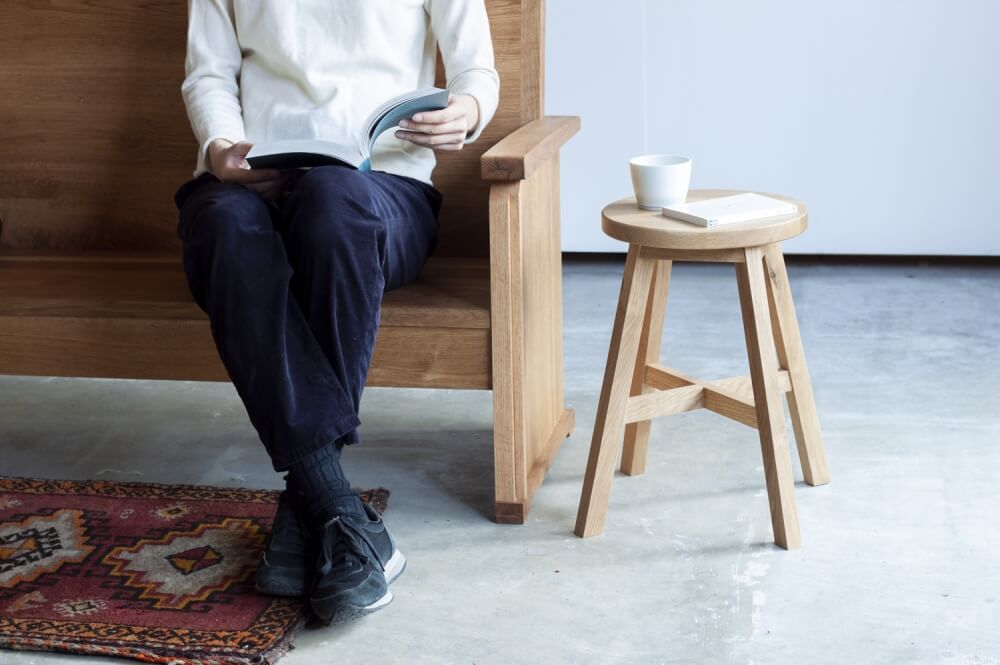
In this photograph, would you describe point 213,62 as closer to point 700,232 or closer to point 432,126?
point 432,126

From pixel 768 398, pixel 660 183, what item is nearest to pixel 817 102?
pixel 660 183

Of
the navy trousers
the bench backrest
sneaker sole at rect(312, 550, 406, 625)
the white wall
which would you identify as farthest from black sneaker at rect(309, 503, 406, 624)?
the white wall

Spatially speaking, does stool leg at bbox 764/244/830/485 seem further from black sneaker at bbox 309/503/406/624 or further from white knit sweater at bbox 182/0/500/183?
black sneaker at bbox 309/503/406/624

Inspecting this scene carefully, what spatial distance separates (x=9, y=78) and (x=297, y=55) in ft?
2.48

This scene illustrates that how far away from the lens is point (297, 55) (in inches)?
75.6

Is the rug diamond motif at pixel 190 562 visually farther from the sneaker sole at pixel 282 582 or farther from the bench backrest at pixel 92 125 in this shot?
the bench backrest at pixel 92 125

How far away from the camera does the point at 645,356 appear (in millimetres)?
1979

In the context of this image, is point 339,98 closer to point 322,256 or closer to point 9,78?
point 322,256

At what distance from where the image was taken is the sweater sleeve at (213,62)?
1.96m

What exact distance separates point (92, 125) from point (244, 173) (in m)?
0.68

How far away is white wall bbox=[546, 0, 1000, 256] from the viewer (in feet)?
10.7

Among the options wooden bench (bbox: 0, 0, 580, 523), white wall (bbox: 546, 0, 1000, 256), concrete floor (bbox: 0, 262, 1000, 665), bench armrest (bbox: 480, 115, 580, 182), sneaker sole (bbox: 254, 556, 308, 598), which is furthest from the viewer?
white wall (bbox: 546, 0, 1000, 256)

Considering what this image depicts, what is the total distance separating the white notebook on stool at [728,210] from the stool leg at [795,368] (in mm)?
63

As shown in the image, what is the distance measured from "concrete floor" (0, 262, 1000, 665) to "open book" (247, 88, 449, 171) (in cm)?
60
